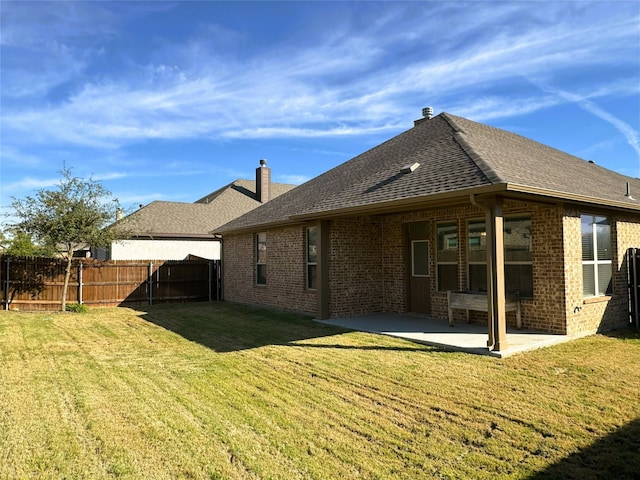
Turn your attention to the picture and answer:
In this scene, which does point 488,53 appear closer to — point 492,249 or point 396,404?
point 492,249

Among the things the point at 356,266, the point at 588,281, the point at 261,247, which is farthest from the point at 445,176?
the point at 261,247

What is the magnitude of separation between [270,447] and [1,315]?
44.3 ft

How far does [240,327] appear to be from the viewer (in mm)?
10758

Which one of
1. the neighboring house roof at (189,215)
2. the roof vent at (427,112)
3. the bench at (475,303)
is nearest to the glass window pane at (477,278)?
the bench at (475,303)

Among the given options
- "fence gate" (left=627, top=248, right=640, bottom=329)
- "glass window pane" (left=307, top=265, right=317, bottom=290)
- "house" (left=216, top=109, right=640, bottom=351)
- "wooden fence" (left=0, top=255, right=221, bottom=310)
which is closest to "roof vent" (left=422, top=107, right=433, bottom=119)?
"house" (left=216, top=109, right=640, bottom=351)

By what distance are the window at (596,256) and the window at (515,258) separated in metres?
1.14

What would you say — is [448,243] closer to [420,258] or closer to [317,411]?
[420,258]

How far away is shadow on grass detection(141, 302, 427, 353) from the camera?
871cm

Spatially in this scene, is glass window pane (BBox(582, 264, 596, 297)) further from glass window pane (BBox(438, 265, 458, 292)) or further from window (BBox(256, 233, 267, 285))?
window (BBox(256, 233, 267, 285))

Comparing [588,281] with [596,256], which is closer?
[588,281]

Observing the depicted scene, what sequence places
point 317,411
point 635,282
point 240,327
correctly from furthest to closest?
point 240,327
point 635,282
point 317,411

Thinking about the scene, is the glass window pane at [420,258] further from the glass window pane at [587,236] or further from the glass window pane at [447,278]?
the glass window pane at [587,236]

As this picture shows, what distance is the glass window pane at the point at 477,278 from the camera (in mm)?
9938

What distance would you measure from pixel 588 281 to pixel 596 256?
2.19 feet
